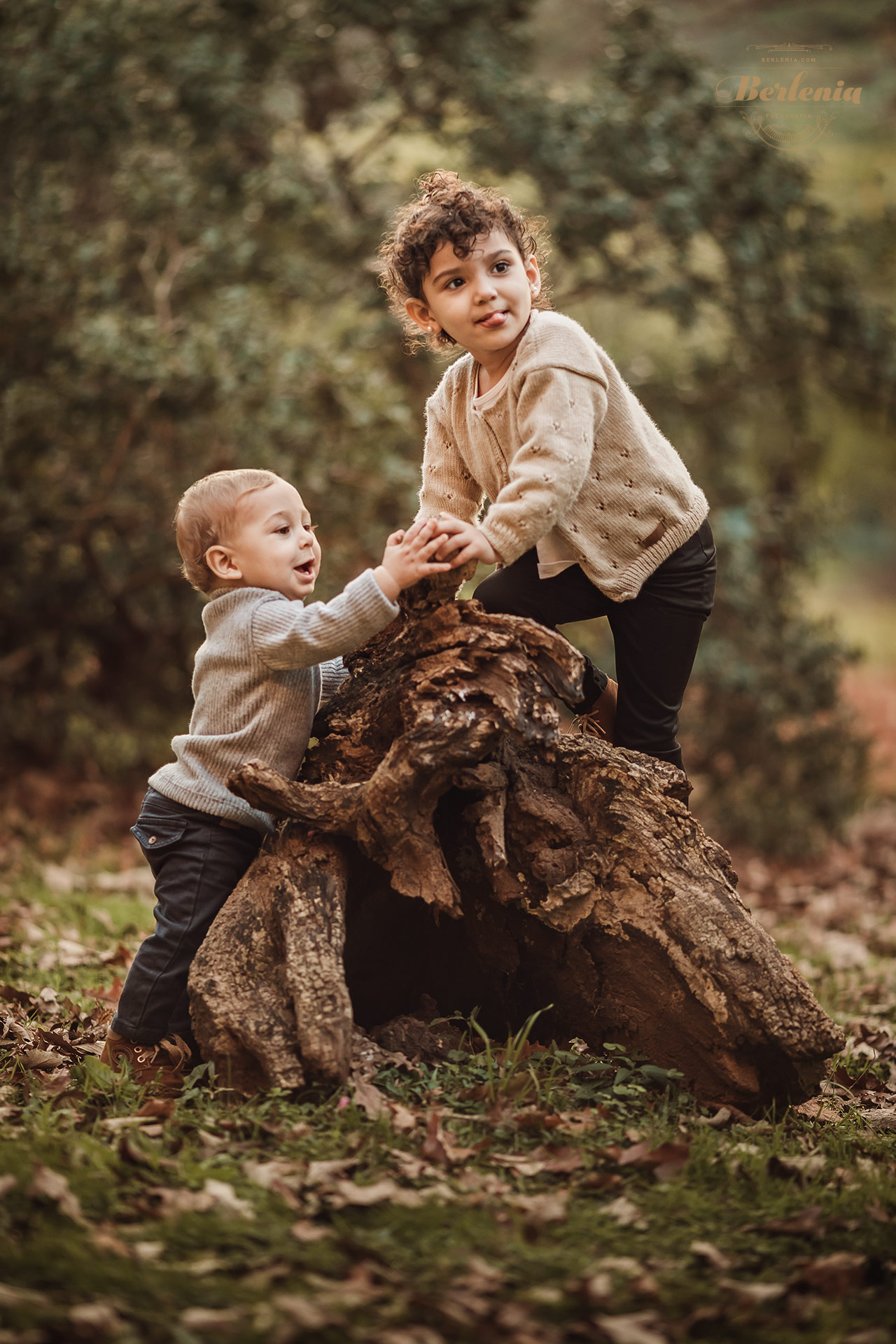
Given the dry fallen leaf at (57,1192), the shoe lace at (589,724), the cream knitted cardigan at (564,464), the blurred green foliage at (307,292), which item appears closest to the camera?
the dry fallen leaf at (57,1192)

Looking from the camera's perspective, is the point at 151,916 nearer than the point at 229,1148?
No

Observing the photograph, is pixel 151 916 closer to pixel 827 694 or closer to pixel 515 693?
pixel 515 693

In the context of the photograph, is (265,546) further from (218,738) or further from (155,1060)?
(155,1060)

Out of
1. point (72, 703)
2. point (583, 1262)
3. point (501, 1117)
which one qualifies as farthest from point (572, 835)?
point (72, 703)

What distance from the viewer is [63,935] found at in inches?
209

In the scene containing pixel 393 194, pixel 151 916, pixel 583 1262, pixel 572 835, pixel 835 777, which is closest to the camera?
pixel 583 1262

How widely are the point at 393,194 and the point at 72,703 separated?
15.0 ft

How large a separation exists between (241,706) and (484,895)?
94cm

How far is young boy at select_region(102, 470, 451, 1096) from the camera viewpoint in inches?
129

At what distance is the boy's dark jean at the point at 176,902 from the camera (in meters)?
3.28

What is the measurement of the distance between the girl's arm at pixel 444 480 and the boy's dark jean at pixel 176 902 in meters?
1.31

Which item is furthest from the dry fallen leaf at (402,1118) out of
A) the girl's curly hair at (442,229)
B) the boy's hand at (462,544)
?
the girl's curly hair at (442,229)

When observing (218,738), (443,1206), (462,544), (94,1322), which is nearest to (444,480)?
(462,544)

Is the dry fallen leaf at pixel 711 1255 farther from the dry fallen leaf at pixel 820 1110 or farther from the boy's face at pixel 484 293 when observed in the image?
the boy's face at pixel 484 293
